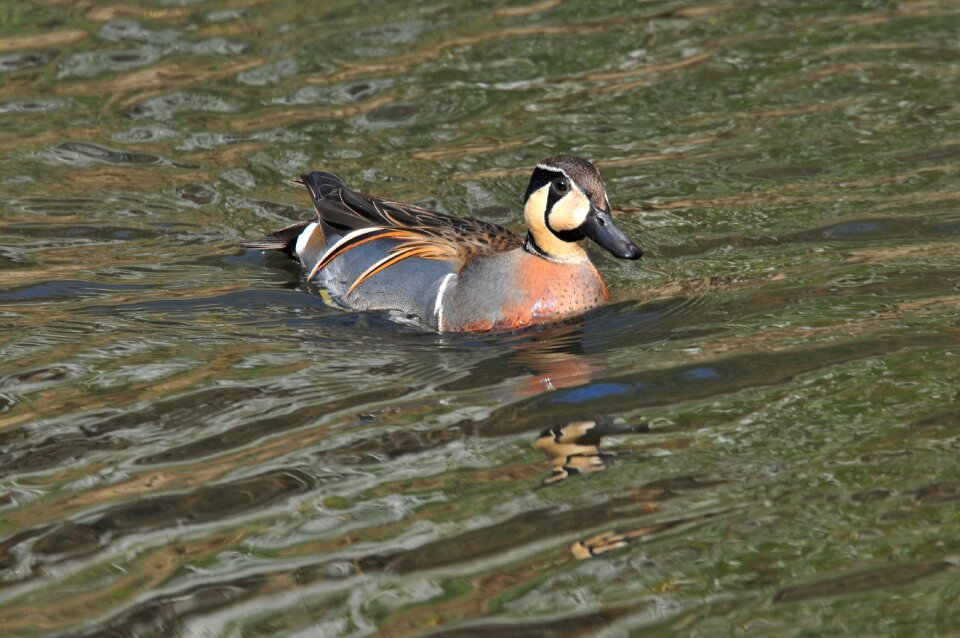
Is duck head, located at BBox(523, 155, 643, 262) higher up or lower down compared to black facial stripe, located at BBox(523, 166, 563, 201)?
lower down

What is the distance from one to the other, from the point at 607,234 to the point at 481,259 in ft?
3.06

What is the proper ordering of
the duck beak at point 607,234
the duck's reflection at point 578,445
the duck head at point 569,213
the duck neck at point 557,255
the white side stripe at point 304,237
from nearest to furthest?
the duck's reflection at point 578,445
the duck beak at point 607,234
the duck head at point 569,213
the duck neck at point 557,255
the white side stripe at point 304,237

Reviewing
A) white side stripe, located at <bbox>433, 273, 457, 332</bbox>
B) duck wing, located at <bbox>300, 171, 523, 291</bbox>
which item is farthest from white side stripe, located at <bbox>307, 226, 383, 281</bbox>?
white side stripe, located at <bbox>433, 273, 457, 332</bbox>

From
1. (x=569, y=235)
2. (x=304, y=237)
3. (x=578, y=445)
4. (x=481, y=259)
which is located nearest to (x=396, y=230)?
(x=481, y=259)

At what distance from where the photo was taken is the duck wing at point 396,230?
31.1 ft

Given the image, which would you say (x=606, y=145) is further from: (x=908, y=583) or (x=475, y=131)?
(x=908, y=583)

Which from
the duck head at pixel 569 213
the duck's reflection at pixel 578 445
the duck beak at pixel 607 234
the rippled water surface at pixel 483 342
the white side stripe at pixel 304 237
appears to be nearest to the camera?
the rippled water surface at pixel 483 342

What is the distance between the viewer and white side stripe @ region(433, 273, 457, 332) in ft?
30.1

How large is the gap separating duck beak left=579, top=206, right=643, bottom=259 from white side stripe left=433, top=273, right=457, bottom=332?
3.16 feet

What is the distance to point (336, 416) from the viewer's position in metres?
7.30

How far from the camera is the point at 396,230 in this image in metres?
9.77

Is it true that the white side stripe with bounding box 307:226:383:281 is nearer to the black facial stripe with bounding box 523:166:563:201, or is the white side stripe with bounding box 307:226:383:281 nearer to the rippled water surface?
the rippled water surface

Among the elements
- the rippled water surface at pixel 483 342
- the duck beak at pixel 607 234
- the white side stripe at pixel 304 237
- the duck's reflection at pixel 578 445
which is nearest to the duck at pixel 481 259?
the duck beak at pixel 607 234

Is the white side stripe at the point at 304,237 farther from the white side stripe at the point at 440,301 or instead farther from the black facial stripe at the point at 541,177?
the black facial stripe at the point at 541,177
